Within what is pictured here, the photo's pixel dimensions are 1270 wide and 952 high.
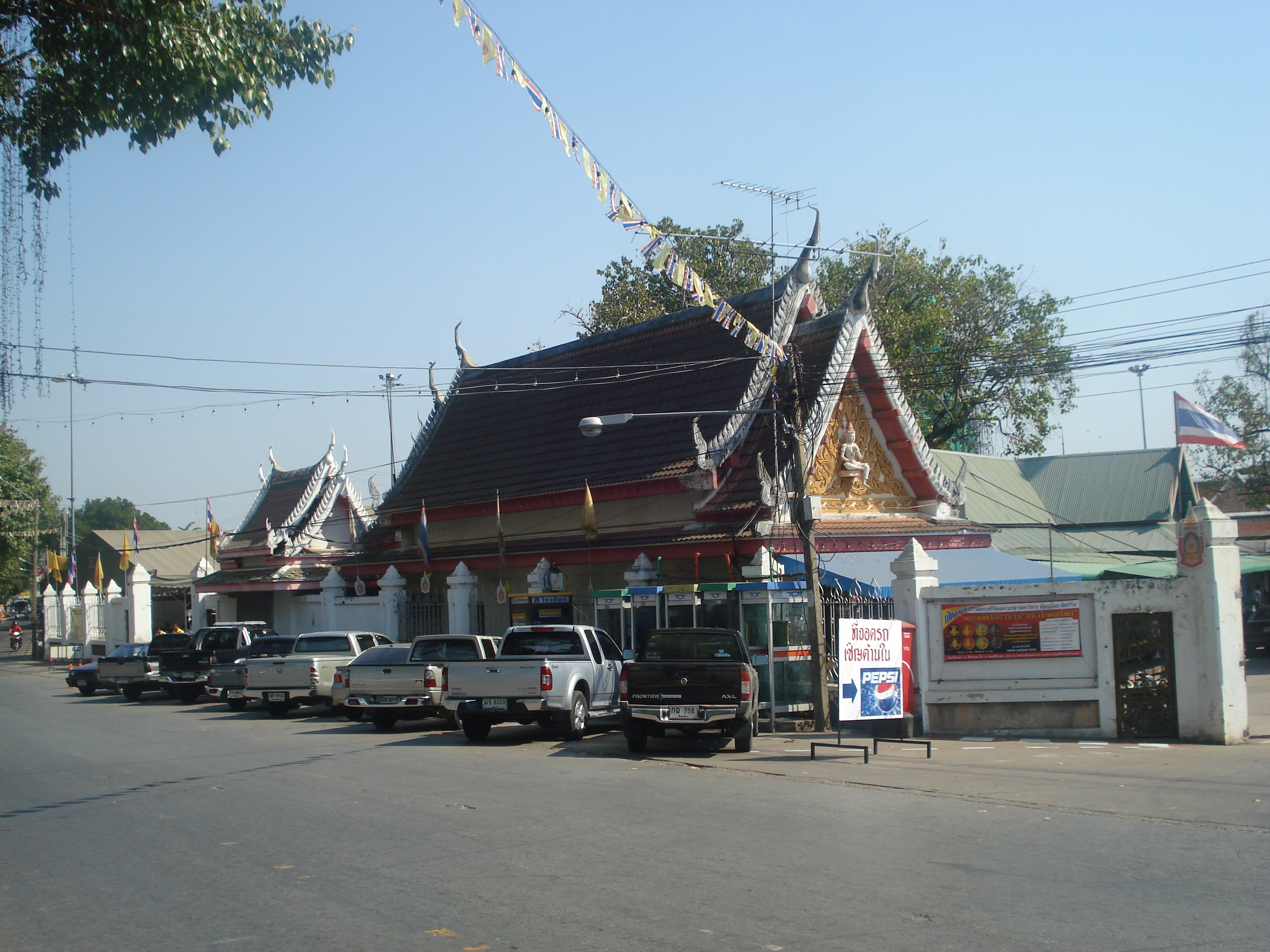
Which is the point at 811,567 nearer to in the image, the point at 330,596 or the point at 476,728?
the point at 476,728

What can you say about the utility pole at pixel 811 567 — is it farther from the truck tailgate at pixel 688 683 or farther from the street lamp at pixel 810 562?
the truck tailgate at pixel 688 683

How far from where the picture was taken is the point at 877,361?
76.4ft

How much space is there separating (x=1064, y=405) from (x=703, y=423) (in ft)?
80.3

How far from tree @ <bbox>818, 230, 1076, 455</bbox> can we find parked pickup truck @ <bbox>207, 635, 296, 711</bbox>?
73.7 ft

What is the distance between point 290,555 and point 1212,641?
2946cm

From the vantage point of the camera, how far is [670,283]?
133ft

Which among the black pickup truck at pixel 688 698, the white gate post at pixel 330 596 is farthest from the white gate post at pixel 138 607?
the black pickup truck at pixel 688 698

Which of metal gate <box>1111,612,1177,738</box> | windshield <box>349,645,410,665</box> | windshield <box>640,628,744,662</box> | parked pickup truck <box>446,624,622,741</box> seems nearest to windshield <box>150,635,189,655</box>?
windshield <box>349,645,410,665</box>

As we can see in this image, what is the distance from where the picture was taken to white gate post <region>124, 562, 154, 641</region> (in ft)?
139

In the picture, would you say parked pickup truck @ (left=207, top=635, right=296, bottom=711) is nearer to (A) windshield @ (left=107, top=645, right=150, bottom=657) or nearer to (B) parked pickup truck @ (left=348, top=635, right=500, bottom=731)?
(B) parked pickup truck @ (left=348, top=635, right=500, bottom=731)

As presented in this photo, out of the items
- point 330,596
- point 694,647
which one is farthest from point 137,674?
point 694,647

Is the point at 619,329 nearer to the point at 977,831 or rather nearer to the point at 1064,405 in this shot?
the point at 977,831

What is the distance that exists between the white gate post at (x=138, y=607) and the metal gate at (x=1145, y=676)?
36.9 m

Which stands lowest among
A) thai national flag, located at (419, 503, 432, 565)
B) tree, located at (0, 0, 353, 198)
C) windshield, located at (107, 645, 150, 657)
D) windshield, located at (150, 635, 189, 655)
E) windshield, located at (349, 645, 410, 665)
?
windshield, located at (107, 645, 150, 657)
